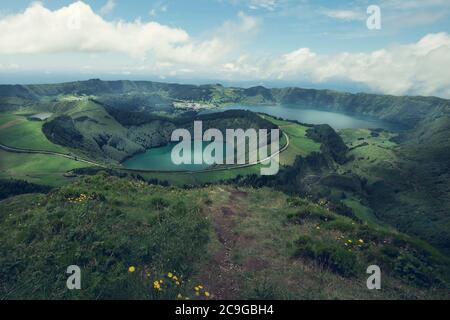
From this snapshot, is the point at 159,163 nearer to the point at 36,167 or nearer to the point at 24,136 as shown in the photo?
the point at 36,167

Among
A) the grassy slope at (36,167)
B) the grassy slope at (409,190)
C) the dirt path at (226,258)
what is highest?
the dirt path at (226,258)

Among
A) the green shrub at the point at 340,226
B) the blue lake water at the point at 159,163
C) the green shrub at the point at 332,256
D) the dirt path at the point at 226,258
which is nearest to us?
the dirt path at the point at 226,258

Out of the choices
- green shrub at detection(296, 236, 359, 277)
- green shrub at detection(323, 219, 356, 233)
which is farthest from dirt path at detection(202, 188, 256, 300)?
green shrub at detection(323, 219, 356, 233)

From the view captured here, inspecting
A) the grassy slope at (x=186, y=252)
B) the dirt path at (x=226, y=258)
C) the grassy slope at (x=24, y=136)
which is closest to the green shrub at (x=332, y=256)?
the grassy slope at (x=186, y=252)

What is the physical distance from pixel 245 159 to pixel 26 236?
393 ft

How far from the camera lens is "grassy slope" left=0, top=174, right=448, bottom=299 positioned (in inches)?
995

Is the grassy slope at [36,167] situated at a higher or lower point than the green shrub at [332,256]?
lower

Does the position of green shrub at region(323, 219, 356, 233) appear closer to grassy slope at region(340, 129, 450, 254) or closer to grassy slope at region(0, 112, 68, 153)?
grassy slope at region(340, 129, 450, 254)

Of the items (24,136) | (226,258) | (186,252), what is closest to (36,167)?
(24,136)

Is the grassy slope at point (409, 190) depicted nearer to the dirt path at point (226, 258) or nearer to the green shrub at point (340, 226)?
the green shrub at point (340, 226)

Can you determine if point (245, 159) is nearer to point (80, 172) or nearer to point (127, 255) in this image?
point (80, 172)

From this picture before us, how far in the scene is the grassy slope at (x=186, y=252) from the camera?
25266mm

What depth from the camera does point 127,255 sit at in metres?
29.0
